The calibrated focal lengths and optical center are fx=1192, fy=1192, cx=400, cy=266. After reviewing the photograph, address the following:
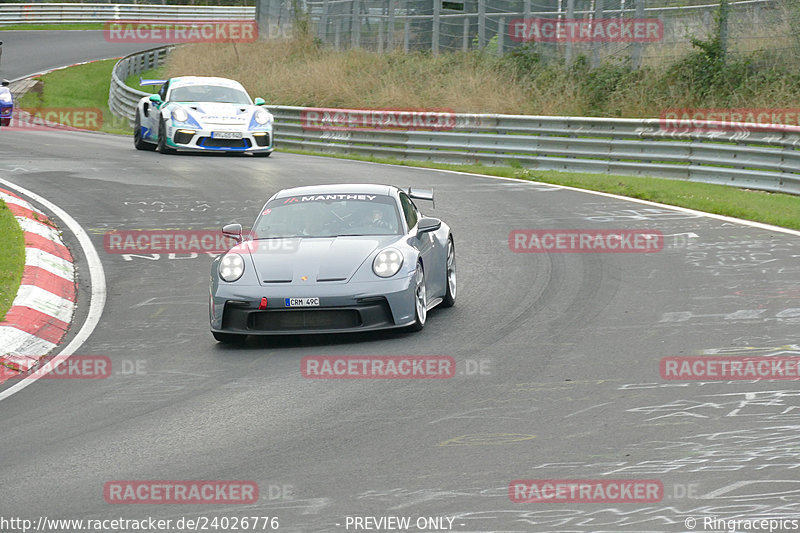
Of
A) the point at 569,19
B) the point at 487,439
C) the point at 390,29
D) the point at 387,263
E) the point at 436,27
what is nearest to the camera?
the point at 487,439

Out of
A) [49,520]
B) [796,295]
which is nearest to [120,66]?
[796,295]

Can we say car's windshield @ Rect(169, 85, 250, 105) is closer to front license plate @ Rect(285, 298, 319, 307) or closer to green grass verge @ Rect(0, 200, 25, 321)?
green grass verge @ Rect(0, 200, 25, 321)

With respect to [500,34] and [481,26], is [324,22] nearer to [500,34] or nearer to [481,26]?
[481,26]

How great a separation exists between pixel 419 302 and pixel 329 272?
2.57 ft

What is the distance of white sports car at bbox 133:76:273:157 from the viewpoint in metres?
23.3

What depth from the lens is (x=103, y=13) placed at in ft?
202

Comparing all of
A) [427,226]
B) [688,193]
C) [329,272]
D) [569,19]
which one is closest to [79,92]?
[569,19]

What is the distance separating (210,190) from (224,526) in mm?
13228

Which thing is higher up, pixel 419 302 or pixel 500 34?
pixel 500 34

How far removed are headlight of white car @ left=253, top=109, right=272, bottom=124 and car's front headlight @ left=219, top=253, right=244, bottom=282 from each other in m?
14.4

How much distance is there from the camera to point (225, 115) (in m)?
23.4

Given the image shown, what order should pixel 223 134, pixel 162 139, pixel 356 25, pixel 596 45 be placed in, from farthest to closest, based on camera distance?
pixel 356 25
pixel 596 45
pixel 162 139
pixel 223 134

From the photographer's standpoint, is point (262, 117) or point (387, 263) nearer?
point (387, 263)

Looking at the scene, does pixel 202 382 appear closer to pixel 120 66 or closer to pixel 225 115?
pixel 225 115
